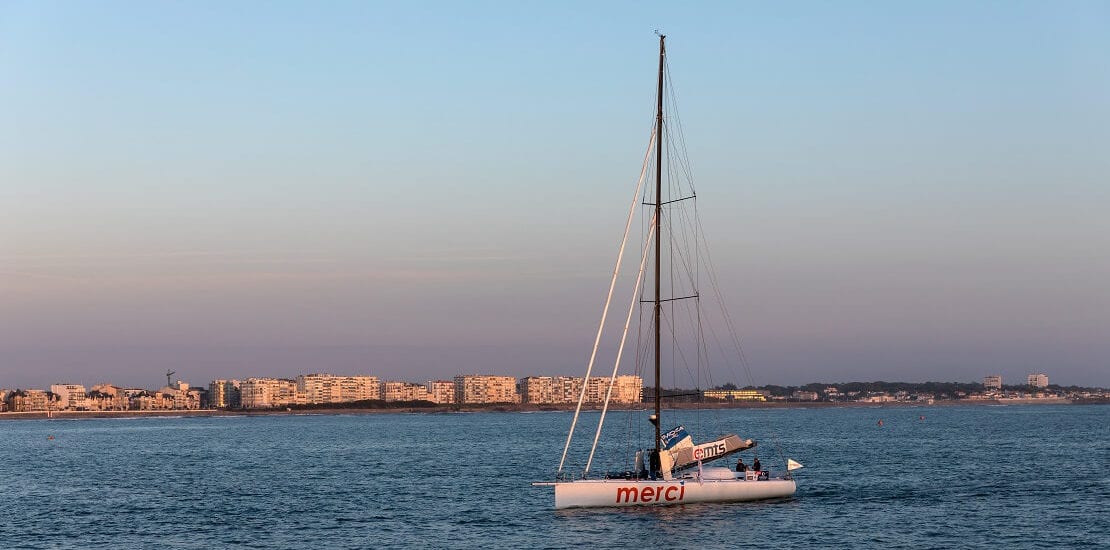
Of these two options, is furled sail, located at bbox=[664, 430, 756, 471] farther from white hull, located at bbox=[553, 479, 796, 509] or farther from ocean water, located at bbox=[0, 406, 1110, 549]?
ocean water, located at bbox=[0, 406, 1110, 549]

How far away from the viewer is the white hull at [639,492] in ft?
180

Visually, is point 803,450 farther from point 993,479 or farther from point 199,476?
point 199,476

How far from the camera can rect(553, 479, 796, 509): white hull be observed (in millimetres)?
55000

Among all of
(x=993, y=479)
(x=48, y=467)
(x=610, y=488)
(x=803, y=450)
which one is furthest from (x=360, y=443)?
(x=610, y=488)

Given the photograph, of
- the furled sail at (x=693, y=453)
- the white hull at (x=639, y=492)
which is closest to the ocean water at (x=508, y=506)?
the white hull at (x=639, y=492)

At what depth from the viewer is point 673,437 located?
57156 millimetres

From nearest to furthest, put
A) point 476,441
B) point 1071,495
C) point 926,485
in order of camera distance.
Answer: point 1071,495, point 926,485, point 476,441

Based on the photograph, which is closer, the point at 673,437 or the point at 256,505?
the point at 673,437

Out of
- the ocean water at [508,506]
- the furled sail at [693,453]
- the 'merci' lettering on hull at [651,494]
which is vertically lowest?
the ocean water at [508,506]

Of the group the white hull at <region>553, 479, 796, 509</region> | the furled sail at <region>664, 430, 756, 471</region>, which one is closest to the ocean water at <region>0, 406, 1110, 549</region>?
the white hull at <region>553, 479, 796, 509</region>

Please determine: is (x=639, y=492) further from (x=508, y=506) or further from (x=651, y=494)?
(x=508, y=506)

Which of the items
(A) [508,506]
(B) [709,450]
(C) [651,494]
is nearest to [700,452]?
(B) [709,450]

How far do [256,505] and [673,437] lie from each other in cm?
2556

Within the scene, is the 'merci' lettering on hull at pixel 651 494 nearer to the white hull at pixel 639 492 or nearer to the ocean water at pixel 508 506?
the white hull at pixel 639 492
